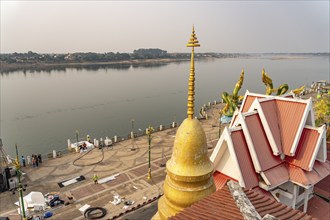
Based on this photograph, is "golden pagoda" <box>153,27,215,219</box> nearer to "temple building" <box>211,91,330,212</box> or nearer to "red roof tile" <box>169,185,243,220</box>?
"red roof tile" <box>169,185,243,220</box>

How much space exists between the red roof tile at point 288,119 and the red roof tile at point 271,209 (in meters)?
10.9

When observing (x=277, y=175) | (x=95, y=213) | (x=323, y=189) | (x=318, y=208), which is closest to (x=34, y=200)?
(x=95, y=213)

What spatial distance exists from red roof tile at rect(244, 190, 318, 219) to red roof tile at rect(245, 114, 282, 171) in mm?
9373

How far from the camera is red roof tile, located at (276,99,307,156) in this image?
54.5 feet

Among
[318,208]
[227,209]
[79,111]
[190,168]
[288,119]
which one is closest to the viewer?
[227,209]

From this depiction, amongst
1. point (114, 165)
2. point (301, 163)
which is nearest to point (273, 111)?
point (301, 163)

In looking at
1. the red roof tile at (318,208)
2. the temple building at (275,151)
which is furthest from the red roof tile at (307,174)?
the red roof tile at (318,208)

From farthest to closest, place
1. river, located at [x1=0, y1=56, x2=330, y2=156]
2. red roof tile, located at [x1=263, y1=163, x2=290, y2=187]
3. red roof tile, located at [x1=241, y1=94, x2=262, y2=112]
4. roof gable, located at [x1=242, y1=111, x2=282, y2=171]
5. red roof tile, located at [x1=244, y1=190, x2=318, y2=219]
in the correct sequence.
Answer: river, located at [x1=0, y1=56, x2=330, y2=156]
red roof tile, located at [x1=241, y1=94, x2=262, y2=112]
roof gable, located at [x1=242, y1=111, x2=282, y2=171]
red roof tile, located at [x1=263, y1=163, x2=290, y2=187]
red roof tile, located at [x1=244, y1=190, x2=318, y2=219]

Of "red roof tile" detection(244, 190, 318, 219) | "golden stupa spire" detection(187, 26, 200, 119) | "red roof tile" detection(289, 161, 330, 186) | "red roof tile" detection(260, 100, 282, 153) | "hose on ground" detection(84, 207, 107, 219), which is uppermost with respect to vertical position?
"golden stupa spire" detection(187, 26, 200, 119)

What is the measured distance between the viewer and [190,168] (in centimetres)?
771

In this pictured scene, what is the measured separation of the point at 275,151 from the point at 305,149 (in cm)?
214

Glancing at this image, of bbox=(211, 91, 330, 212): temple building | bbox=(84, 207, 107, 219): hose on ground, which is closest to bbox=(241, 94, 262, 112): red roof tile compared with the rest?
bbox=(211, 91, 330, 212): temple building

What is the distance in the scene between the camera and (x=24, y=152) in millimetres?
40188

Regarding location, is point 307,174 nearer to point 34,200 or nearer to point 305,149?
point 305,149
